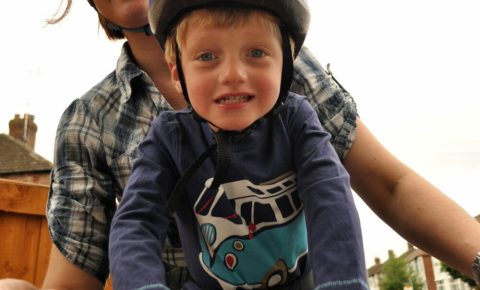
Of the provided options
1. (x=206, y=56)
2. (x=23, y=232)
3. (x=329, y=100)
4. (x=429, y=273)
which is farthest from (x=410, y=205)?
(x=429, y=273)

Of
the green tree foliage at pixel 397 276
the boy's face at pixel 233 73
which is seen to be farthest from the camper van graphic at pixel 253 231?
the green tree foliage at pixel 397 276

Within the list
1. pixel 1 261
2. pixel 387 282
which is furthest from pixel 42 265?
pixel 387 282

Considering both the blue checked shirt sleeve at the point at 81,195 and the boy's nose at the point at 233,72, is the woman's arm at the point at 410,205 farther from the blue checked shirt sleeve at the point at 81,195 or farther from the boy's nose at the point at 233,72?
the blue checked shirt sleeve at the point at 81,195

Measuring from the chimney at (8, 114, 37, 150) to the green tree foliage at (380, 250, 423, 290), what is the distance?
146 feet

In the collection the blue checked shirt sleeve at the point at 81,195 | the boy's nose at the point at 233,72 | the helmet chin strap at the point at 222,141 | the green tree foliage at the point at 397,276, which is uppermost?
the boy's nose at the point at 233,72

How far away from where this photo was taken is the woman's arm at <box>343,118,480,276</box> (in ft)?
5.45

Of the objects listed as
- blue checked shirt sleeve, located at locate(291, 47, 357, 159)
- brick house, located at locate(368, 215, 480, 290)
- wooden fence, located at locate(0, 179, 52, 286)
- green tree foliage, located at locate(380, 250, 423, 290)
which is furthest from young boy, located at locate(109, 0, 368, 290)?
green tree foliage, located at locate(380, 250, 423, 290)

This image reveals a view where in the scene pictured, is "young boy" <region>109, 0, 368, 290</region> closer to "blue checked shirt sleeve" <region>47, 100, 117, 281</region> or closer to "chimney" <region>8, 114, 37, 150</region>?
"blue checked shirt sleeve" <region>47, 100, 117, 281</region>

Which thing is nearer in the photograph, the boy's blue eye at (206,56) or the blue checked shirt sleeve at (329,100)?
the boy's blue eye at (206,56)

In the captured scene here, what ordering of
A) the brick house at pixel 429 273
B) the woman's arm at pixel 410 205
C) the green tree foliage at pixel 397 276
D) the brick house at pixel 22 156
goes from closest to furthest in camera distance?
the woman's arm at pixel 410 205 < the brick house at pixel 22 156 < the brick house at pixel 429 273 < the green tree foliage at pixel 397 276

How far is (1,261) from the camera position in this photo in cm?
471

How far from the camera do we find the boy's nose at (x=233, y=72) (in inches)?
51.9

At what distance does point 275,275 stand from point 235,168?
1.05ft

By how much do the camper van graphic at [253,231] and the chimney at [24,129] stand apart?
29.0 meters
